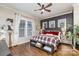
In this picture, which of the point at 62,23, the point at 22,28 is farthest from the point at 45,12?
the point at 22,28

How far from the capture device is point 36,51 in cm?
142

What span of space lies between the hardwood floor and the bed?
0.38 ft

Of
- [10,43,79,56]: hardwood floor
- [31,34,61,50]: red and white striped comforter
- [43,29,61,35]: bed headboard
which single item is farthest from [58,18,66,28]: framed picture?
[10,43,79,56]: hardwood floor

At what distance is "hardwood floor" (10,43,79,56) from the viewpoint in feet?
4.29

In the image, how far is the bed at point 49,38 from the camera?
138cm

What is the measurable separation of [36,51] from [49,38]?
1.28 ft

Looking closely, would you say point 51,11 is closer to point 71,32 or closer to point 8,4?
point 71,32

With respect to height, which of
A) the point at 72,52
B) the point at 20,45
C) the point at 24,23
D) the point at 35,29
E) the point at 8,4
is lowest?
the point at 72,52

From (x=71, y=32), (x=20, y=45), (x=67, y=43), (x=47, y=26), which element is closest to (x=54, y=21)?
(x=47, y=26)

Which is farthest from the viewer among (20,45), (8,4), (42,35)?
(42,35)

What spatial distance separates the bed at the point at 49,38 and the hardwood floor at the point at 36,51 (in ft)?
0.38

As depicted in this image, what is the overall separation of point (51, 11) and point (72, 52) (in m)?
0.87

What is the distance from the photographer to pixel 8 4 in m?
1.26

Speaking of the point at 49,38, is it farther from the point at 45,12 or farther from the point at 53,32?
the point at 45,12
